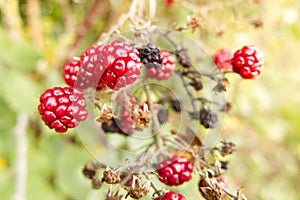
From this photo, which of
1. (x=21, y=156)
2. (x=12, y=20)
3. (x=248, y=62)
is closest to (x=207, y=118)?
(x=248, y=62)

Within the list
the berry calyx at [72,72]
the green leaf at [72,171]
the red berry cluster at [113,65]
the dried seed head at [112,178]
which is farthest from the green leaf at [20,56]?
the dried seed head at [112,178]

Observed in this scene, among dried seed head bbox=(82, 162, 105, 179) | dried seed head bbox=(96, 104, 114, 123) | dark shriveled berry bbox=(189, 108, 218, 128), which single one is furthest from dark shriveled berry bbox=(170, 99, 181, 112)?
dried seed head bbox=(96, 104, 114, 123)

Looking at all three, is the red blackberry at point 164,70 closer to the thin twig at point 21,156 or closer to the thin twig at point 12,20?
the thin twig at point 21,156

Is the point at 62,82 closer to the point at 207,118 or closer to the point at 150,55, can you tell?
the point at 207,118

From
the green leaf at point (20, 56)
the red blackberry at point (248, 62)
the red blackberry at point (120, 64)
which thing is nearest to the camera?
the red blackberry at point (120, 64)

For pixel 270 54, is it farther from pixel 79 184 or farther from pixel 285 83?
pixel 79 184

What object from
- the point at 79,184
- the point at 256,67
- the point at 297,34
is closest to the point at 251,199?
the point at 297,34
